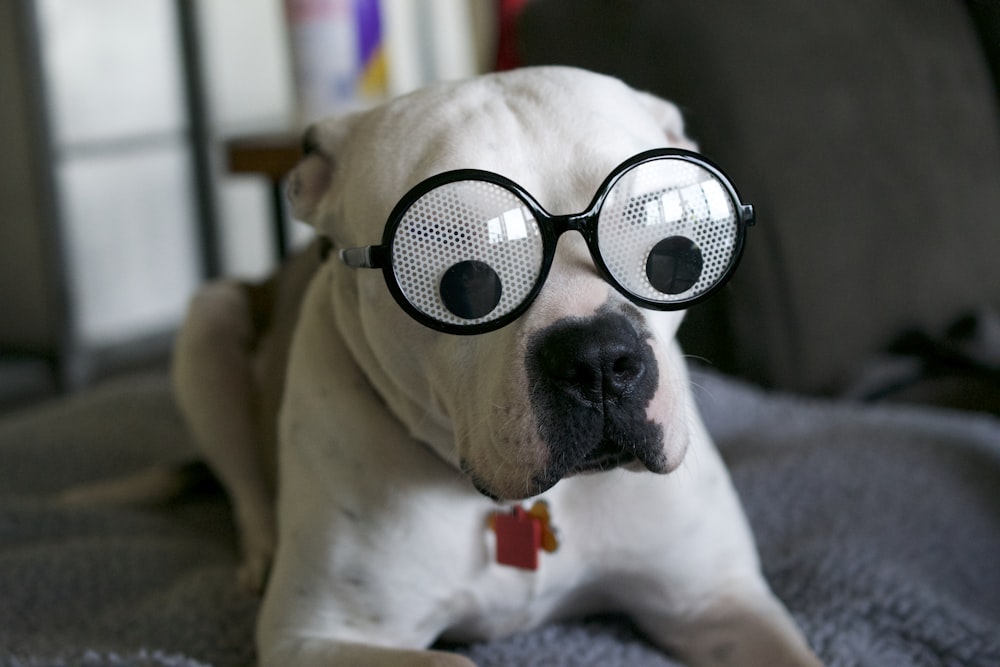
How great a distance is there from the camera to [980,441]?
64.2 inches

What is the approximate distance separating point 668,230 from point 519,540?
395mm

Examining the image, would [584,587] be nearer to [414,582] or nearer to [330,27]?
[414,582]

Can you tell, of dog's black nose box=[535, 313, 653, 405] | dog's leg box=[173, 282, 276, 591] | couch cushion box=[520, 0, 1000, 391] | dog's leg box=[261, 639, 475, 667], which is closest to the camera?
dog's black nose box=[535, 313, 653, 405]

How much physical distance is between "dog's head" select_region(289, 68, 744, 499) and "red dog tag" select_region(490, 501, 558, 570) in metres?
0.11

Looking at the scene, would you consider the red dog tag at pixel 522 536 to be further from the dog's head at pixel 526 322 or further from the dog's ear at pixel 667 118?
the dog's ear at pixel 667 118

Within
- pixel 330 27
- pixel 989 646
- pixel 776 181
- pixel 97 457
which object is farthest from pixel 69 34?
pixel 989 646

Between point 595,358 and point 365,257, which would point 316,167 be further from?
point 595,358

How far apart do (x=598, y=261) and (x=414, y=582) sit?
17.3 inches

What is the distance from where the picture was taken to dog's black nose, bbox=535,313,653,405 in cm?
85

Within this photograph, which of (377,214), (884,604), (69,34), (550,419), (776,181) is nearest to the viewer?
(550,419)

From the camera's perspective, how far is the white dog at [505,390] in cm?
89

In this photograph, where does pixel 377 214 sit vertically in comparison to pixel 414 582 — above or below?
above

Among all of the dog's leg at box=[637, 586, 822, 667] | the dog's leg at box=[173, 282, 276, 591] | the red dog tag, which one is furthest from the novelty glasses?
the dog's leg at box=[173, 282, 276, 591]

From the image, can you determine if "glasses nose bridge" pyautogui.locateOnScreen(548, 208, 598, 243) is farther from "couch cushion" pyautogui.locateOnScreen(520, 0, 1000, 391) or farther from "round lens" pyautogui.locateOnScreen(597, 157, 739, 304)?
"couch cushion" pyautogui.locateOnScreen(520, 0, 1000, 391)
